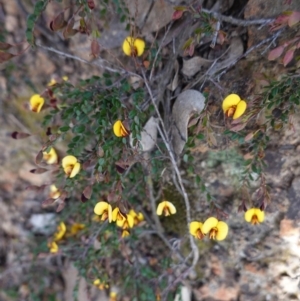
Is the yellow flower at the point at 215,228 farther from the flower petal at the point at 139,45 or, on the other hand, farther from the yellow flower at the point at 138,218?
the flower petal at the point at 139,45

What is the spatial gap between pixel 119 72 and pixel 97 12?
0.44 metres

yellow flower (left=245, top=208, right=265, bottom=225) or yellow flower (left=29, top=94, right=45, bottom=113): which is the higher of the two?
yellow flower (left=29, top=94, right=45, bottom=113)

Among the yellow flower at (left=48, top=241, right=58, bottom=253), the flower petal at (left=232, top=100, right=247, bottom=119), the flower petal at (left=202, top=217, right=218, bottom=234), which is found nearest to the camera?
the flower petal at (left=232, top=100, right=247, bottom=119)

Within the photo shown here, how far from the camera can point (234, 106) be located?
3.36ft

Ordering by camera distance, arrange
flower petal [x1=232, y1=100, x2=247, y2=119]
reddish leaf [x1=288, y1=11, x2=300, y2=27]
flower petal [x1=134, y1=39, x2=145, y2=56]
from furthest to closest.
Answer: flower petal [x1=134, y1=39, x2=145, y2=56], flower petal [x1=232, y1=100, x2=247, y2=119], reddish leaf [x1=288, y1=11, x2=300, y2=27]

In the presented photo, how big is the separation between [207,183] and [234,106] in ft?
1.67

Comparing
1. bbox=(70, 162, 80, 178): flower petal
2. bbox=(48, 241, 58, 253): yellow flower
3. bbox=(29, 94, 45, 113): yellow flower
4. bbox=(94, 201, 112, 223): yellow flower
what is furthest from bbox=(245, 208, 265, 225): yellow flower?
bbox=(48, 241, 58, 253): yellow flower

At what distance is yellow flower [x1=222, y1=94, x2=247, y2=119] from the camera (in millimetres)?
997

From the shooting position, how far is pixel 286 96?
108 cm

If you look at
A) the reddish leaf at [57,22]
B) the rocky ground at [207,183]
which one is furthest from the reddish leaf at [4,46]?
the rocky ground at [207,183]

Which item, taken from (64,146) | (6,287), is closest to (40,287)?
(6,287)

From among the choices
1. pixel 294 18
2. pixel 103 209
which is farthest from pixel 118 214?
pixel 294 18

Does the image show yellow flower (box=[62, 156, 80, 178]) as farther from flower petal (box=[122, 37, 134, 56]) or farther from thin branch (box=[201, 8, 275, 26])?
thin branch (box=[201, 8, 275, 26])

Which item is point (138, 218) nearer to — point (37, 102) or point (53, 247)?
point (53, 247)
